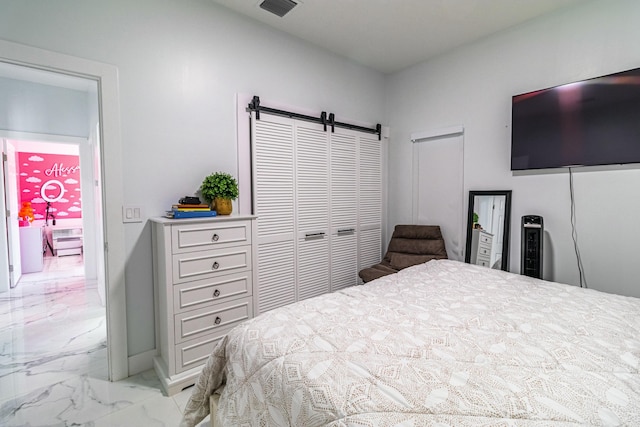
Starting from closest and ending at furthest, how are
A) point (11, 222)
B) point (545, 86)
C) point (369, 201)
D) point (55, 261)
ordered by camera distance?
1. point (545, 86)
2. point (369, 201)
3. point (11, 222)
4. point (55, 261)

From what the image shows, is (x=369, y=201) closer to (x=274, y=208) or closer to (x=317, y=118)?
(x=317, y=118)

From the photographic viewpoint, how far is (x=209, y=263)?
2.01 metres

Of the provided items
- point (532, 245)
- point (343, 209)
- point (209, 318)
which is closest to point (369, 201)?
point (343, 209)

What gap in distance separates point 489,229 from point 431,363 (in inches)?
88.9

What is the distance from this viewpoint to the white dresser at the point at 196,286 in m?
1.88

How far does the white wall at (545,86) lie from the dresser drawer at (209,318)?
2.36m

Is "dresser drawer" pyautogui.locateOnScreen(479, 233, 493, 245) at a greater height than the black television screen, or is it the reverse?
the black television screen

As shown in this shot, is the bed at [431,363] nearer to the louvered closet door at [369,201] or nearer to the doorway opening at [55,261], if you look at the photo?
the doorway opening at [55,261]

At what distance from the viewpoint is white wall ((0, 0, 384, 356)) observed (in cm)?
184

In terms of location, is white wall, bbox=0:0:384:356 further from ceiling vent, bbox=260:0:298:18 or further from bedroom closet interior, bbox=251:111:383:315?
bedroom closet interior, bbox=251:111:383:315

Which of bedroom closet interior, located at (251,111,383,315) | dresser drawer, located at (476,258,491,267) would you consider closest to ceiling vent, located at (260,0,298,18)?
bedroom closet interior, located at (251,111,383,315)

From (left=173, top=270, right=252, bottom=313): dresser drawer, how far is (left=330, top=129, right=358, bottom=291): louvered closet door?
126 centimetres

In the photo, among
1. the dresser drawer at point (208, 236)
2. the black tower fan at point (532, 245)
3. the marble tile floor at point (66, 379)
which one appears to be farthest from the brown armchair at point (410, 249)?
the marble tile floor at point (66, 379)

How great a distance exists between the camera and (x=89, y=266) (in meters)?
4.34
